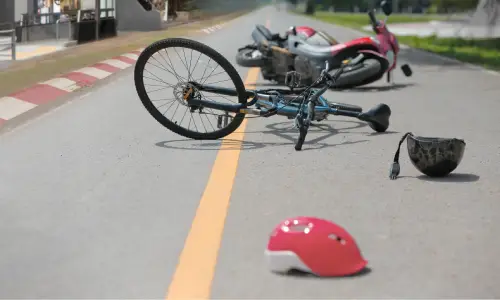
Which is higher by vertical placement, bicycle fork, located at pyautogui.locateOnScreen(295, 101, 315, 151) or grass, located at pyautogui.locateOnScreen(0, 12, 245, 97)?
bicycle fork, located at pyautogui.locateOnScreen(295, 101, 315, 151)

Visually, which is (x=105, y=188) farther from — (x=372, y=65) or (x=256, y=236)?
(x=372, y=65)

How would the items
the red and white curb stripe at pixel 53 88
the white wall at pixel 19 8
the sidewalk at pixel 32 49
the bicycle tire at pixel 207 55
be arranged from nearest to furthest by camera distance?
1. the bicycle tire at pixel 207 55
2. the red and white curb stripe at pixel 53 88
3. the sidewalk at pixel 32 49
4. the white wall at pixel 19 8

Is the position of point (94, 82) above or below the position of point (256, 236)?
below

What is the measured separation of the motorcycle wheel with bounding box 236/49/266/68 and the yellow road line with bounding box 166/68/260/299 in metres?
6.53

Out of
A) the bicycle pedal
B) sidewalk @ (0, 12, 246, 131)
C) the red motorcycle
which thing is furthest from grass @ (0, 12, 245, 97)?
the bicycle pedal

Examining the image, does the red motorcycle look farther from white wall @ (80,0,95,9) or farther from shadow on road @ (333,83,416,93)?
white wall @ (80,0,95,9)

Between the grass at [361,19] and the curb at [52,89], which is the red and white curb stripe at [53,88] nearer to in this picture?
the curb at [52,89]

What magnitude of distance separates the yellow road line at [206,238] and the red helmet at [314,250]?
1.08 ft

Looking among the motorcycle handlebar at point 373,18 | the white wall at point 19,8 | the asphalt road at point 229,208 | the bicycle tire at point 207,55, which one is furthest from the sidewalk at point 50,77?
the white wall at point 19,8

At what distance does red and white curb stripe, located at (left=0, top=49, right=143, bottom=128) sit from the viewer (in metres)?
12.4

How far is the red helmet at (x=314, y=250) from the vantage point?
15.7 feet

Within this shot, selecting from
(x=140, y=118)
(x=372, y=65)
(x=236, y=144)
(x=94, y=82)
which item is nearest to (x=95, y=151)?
(x=236, y=144)

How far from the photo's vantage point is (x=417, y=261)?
5.07 m

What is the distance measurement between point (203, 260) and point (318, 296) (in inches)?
31.6
